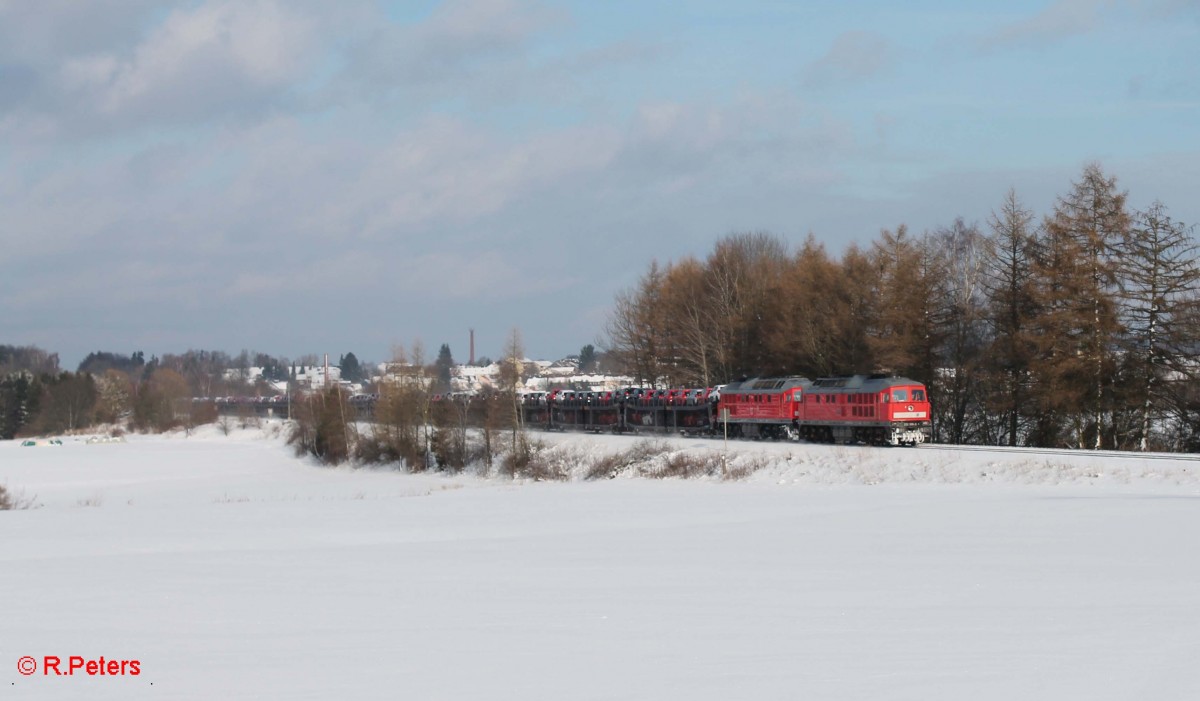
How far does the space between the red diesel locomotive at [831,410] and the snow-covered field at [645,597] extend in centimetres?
1024

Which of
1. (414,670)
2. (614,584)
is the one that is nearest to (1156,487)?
(614,584)

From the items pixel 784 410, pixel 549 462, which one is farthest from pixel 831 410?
pixel 549 462

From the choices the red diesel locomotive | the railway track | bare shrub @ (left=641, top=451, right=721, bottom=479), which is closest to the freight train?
the red diesel locomotive

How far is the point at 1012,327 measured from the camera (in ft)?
169

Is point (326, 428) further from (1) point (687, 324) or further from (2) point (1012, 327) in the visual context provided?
(2) point (1012, 327)

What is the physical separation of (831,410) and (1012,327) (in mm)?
9928

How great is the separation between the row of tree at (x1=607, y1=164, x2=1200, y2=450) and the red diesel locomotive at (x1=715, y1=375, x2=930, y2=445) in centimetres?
503

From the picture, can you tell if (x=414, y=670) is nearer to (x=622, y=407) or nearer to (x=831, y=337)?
(x=831, y=337)

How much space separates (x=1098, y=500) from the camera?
29844 mm

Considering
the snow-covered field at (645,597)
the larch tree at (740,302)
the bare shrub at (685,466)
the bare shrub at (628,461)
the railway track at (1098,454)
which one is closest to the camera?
the snow-covered field at (645,597)

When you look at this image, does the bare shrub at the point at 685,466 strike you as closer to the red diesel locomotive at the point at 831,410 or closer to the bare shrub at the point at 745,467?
the bare shrub at the point at 745,467

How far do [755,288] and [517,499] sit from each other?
3715cm

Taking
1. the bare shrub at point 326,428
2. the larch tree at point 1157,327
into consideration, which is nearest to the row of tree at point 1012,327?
the larch tree at point 1157,327

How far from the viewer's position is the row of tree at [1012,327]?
149 ft
